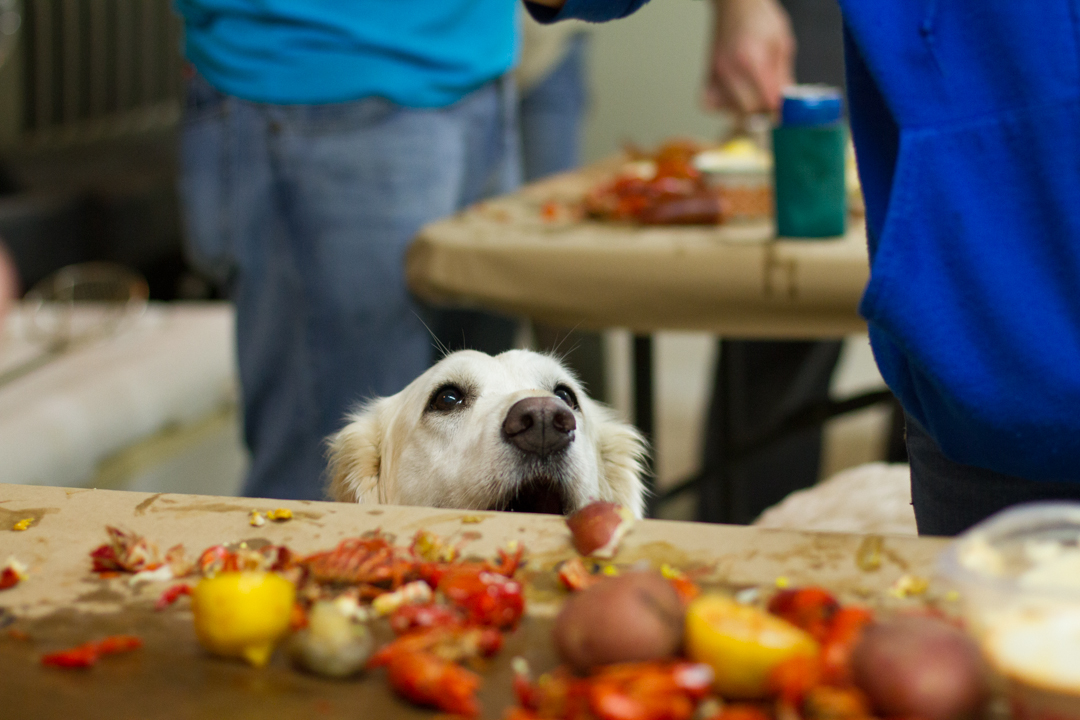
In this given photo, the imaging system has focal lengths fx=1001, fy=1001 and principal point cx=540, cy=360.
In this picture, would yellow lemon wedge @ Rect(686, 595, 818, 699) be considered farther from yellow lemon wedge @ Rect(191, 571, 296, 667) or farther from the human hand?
the human hand

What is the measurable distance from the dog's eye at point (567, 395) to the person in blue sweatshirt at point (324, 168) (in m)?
0.42

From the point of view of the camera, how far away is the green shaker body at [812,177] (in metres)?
1.40

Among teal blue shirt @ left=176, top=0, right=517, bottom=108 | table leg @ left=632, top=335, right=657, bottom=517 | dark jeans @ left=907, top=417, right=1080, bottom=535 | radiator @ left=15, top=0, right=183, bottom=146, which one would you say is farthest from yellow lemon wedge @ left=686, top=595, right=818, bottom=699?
radiator @ left=15, top=0, right=183, bottom=146

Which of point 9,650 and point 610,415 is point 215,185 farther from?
point 9,650

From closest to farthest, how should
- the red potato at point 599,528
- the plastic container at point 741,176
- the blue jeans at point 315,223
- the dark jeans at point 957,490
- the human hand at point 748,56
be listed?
the red potato at point 599,528
the dark jeans at point 957,490
the blue jeans at point 315,223
the plastic container at point 741,176
the human hand at point 748,56

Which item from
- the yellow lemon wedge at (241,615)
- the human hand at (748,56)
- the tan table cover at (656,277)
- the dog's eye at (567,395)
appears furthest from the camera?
the human hand at (748,56)

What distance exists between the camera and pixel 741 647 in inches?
17.2

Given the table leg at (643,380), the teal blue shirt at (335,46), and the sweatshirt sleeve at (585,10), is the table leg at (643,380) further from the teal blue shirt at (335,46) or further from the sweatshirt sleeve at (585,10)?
the sweatshirt sleeve at (585,10)

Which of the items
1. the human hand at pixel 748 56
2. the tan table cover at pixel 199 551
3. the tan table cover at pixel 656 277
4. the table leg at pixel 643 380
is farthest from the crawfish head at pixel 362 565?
the human hand at pixel 748 56

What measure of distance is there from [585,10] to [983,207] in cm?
36

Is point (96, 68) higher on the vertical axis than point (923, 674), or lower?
higher

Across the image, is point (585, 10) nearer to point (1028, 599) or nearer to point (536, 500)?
point (536, 500)

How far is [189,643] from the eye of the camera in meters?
0.54

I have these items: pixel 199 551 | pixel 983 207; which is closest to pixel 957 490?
pixel 983 207
